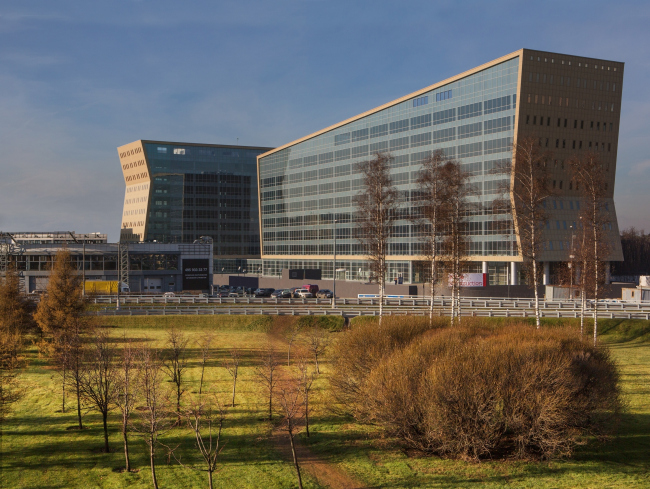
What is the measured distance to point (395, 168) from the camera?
3406 inches

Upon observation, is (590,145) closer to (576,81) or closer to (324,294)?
(576,81)

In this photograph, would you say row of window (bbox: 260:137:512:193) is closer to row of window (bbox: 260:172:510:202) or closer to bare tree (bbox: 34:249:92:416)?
row of window (bbox: 260:172:510:202)

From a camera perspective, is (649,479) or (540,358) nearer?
(649,479)

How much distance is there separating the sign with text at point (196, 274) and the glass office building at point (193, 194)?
212ft

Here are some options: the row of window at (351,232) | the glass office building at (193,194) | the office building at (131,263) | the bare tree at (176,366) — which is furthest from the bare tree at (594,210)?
the glass office building at (193,194)

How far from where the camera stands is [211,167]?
142875 mm

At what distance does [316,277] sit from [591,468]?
76.4 meters

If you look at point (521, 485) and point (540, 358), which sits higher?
point (540, 358)

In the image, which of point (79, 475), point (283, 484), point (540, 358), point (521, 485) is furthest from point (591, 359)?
point (79, 475)

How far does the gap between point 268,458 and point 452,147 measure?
209 feet

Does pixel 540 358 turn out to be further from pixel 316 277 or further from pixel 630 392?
pixel 316 277

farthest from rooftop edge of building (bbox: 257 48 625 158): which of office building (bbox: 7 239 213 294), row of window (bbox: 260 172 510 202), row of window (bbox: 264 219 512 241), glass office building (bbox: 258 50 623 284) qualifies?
office building (bbox: 7 239 213 294)

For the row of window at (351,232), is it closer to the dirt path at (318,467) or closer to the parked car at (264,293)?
the parked car at (264,293)

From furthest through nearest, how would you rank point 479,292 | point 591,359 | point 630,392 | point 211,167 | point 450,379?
1. point 211,167
2. point 479,292
3. point 630,392
4. point 591,359
5. point 450,379
